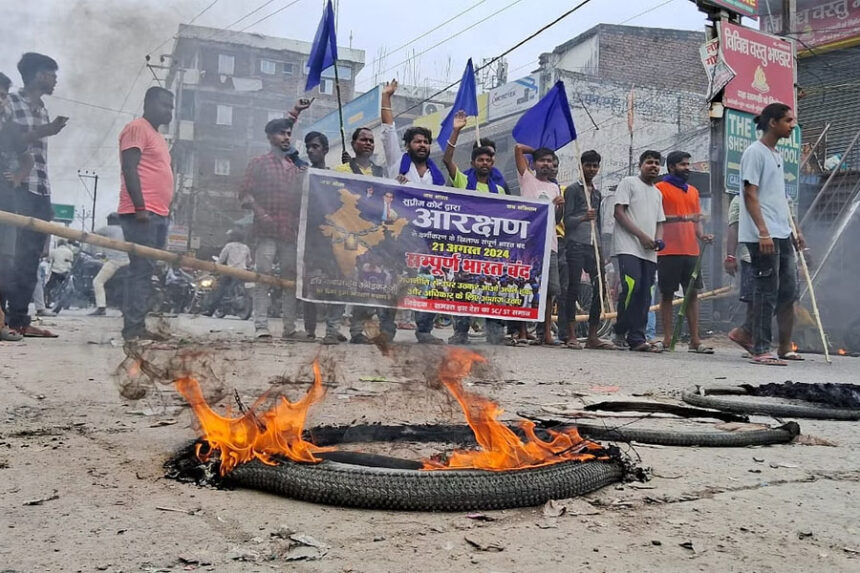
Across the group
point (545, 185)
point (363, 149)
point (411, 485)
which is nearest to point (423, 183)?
point (363, 149)

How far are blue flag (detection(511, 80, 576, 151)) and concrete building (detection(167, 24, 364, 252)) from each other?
4.08m

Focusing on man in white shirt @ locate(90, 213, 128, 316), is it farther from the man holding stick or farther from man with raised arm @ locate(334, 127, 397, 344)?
the man holding stick

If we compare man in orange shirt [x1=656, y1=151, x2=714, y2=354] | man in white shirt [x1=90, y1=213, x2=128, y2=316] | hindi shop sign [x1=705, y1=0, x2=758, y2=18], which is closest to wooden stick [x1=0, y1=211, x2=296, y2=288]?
man in white shirt [x1=90, y1=213, x2=128, y2=316]

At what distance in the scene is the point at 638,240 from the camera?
790 cm

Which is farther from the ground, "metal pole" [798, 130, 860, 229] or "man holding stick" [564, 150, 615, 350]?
"metal pole" [798, 130, 860, 229]

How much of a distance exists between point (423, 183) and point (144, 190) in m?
2.50

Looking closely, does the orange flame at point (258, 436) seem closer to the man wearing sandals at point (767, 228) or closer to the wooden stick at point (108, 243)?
the wooden stick at point (108, 243)

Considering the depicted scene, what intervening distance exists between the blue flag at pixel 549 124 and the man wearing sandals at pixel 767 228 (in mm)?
2523

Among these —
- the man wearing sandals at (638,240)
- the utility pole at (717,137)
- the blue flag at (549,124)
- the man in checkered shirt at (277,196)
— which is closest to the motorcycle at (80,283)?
the blue flag at (549,124)

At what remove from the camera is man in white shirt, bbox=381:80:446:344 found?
7.02 metres

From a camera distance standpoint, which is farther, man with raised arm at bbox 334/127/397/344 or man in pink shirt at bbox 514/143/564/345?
man in pink shirt at bbox 514/143/564/345

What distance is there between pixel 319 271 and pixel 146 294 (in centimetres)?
125

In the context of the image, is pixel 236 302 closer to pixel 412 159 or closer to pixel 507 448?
pixel 412 159

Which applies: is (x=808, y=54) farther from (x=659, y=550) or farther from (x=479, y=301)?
(x=659, y=550)
